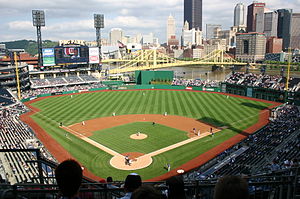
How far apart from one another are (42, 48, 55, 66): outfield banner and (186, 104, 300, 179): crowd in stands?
53.6 m

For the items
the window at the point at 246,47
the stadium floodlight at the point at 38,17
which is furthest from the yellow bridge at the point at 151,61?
the window at the point at 246,47

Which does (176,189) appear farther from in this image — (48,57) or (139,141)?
(48,57)

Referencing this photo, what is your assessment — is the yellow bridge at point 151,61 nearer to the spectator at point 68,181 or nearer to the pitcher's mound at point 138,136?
the pitcher's mound at point 138,136

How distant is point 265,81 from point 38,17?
55.5m

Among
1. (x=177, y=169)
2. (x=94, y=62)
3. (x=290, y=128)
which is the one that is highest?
(x=94, y=62)

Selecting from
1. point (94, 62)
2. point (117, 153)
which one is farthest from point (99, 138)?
point (94, 62)

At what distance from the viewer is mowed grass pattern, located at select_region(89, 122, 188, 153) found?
82.2 ft

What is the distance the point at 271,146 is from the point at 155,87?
137ft

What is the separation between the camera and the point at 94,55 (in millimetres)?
70750

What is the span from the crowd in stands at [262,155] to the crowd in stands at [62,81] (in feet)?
160

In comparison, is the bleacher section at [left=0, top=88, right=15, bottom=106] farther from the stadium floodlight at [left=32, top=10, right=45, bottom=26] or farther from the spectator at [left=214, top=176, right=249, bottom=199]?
the spectator at [left=214, top=176, right=249, bottom=199]

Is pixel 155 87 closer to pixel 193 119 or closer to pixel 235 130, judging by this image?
pixel 193 119

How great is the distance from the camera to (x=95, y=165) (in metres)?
21.5

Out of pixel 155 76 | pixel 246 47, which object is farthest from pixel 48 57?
pixel 246 47
